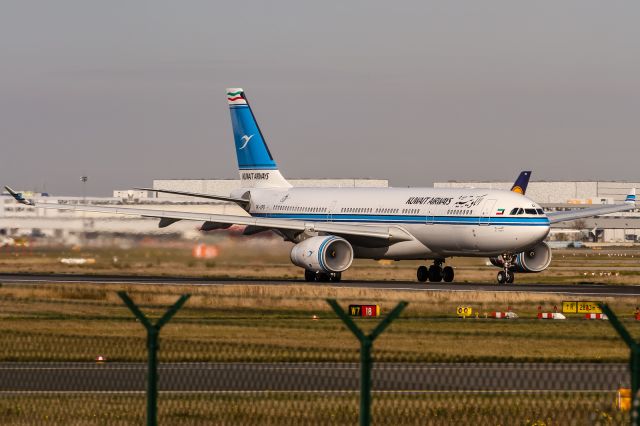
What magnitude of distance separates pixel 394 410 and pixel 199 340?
38.3 feet

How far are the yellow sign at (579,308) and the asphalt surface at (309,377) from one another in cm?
1198

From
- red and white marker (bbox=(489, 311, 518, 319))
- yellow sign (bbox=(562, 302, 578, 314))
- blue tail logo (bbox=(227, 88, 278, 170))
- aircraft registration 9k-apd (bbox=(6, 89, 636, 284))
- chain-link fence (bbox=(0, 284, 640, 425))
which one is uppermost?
blue tail logo (bbox=(227, 88, 278, 170))

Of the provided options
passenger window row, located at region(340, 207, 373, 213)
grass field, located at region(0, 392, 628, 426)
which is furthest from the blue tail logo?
grass field, located at region(0, 392, 628, 426)

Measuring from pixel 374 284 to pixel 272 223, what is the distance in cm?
713

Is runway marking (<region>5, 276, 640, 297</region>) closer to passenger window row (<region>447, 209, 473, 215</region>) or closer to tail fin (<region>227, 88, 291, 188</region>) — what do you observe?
passenger window row (<region>447, 209, 473, 215</region>)

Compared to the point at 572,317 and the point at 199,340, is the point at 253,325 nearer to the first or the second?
the point at 199,340

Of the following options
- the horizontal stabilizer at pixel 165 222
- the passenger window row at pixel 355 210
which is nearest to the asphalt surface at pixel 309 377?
the horizontal stabilizer at pixel 165 222

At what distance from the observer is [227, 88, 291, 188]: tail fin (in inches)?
2697

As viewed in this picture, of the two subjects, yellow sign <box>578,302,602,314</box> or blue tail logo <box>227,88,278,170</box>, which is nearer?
yellow sign <box>578,302,602,314</box>

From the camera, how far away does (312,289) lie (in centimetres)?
4797

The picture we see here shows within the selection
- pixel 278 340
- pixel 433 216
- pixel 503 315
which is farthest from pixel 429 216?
pixel 278 340

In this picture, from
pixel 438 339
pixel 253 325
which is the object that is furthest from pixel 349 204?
pixel 438 339

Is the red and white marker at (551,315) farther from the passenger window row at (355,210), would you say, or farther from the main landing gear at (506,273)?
the passenger window row at (355,210)

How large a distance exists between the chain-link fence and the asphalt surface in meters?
0.04
